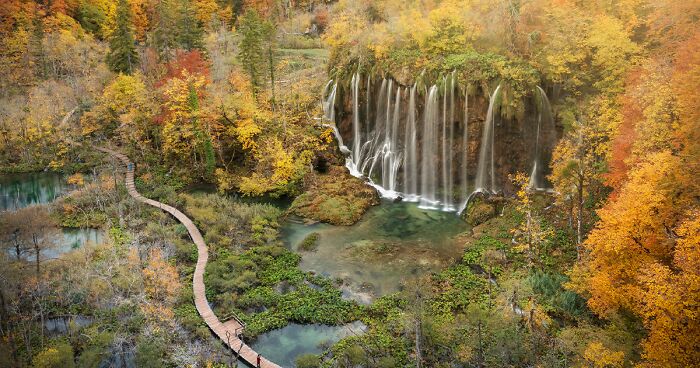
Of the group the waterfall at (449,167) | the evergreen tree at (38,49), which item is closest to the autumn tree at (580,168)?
the waterfall at (449,167)

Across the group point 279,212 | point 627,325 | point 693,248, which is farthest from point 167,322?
point 693,248

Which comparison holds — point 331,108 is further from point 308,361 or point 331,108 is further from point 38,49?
point 38,49

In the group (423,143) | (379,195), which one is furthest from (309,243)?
(423,143)

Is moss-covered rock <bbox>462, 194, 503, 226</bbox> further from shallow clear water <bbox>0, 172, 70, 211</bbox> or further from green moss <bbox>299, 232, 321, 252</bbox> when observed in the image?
shallow clear water <bbox>0, 172, 70, 211</bbox>

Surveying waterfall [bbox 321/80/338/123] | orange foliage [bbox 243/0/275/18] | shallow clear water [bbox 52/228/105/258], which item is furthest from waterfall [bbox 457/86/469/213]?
orange foliage [bbox 243/0/275/18]

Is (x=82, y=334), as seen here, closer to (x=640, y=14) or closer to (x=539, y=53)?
(x=539, y=53)

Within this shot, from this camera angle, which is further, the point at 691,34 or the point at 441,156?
the point at 441,156

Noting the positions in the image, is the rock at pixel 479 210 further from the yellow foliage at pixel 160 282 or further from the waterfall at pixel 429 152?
the yellow foliage at pixel 160 282
